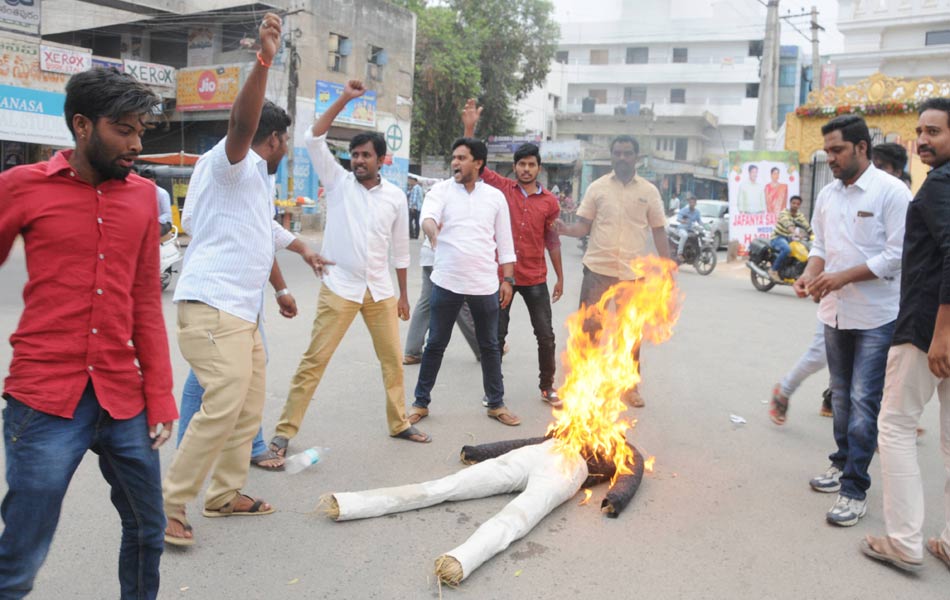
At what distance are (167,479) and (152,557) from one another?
0.86m

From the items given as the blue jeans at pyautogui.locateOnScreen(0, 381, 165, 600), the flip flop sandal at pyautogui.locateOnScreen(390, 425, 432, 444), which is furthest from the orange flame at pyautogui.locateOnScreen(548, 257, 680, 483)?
the blue jeans at pyautogui.locateOnScreen(0, 381, 165, 600)

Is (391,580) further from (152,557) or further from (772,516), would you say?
(772,516)

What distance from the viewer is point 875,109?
1778 cm

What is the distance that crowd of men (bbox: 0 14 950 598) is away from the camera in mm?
2178

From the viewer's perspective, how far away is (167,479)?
3260 mm

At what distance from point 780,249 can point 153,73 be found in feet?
66.1

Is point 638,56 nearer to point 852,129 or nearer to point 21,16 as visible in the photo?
point 21,16

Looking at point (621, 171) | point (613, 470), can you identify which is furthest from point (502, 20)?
point (613, 470)

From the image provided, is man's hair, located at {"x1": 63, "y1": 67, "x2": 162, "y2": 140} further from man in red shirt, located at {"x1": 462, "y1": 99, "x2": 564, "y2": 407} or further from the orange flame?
man in red shirt, located at {"x1": 462, "y1": 99, "x2": 564, "y2": 407}

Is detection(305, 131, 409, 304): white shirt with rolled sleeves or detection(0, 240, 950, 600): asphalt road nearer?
detection(0, 240, 950, 600): asphalt road

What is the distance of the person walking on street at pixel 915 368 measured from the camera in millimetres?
3283

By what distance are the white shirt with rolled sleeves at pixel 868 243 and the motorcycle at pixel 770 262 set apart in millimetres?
9621

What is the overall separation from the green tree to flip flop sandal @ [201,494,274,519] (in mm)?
30452

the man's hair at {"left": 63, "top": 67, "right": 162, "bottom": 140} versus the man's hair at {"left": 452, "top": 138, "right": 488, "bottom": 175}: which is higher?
the man's hair at {"left": 452, "top": 138, "right": 488, "bottom": 175}
